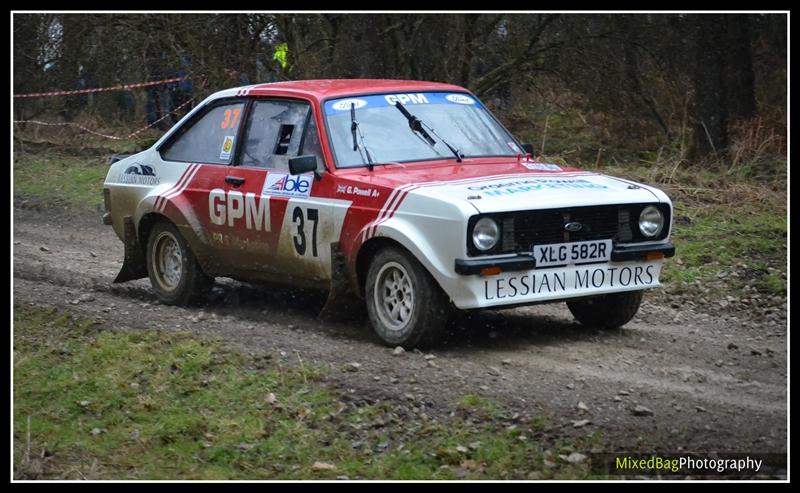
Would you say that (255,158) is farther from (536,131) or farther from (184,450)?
(536,131)

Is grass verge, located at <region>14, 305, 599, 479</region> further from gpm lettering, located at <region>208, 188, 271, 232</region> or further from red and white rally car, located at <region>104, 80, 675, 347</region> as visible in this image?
gpm lettering, located at <region>208, 188, 271, 232</region>

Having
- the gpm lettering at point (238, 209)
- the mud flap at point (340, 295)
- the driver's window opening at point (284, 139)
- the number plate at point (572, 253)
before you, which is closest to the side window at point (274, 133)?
the driver's window opening at point (284, 139)

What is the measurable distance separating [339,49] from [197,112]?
7.74 metres

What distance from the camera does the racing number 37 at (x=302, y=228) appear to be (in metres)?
8.12

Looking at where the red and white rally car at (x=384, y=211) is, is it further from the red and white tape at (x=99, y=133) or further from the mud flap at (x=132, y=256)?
the red and white tape at (x=99, y=133)

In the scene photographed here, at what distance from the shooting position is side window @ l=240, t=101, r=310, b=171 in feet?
27.9

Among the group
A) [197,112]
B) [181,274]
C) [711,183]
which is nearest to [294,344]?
[181,274]

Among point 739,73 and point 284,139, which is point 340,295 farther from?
point 739,73

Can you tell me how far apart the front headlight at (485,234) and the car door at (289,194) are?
1097 mm

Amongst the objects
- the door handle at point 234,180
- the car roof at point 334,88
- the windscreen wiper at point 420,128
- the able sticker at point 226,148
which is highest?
the car roof at point 334,88

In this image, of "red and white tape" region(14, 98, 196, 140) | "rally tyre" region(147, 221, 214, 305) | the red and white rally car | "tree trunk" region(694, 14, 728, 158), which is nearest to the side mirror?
the red and white rally car

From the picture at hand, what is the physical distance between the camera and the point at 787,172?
13.2m

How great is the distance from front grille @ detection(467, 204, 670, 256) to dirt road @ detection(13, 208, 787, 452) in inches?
28.6
